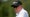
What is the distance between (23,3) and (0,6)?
→ 271mm

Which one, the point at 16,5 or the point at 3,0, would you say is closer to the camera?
the point at 16,5

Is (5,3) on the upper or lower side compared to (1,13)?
upper

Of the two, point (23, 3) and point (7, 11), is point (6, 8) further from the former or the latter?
point (23, 3)

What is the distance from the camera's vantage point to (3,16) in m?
0.99

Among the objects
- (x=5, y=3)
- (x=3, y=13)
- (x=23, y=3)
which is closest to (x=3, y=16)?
(x=3, y=13)

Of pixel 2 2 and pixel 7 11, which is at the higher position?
pixel 2 2

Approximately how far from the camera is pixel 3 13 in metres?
0.98

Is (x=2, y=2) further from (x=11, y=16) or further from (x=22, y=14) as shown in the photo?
(x=22, y=14)

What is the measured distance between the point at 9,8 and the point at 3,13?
0.09 meters

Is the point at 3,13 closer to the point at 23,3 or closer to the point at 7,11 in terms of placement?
the point at 7,11

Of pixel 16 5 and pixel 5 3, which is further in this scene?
pixel 5 3

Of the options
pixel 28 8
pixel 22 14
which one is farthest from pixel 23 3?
pixel 22 14

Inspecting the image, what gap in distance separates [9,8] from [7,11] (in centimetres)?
4

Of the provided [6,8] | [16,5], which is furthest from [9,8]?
[16,5]
